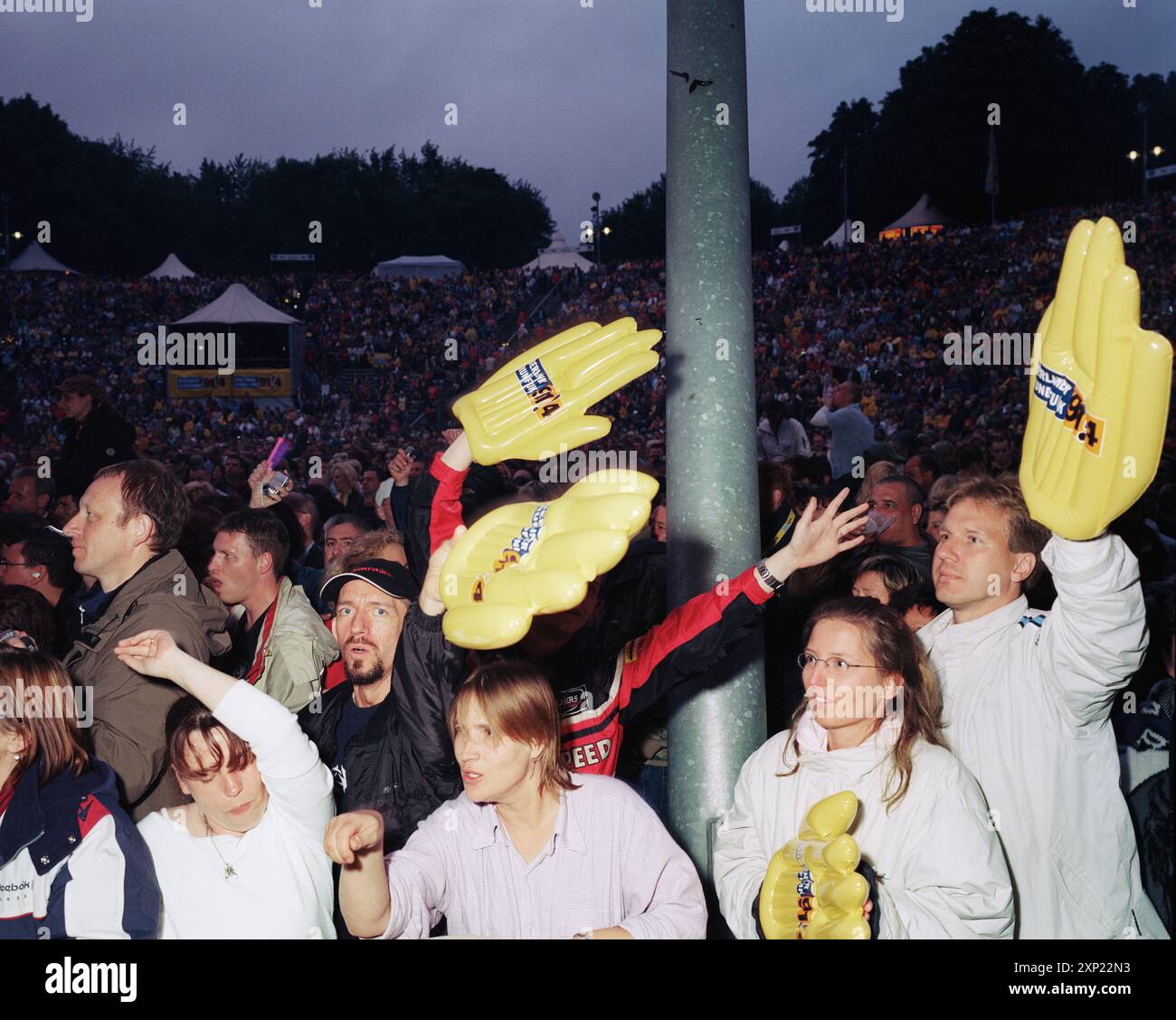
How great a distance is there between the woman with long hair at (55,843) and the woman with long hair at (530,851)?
0.62 metres

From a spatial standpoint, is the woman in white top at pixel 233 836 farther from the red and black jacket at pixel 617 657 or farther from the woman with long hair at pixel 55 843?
the red and black jacket at pixel 617 657

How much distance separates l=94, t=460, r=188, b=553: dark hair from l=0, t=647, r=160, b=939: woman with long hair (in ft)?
2.53

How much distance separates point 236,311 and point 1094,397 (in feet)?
87.1

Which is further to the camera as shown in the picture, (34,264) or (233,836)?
(34,264)

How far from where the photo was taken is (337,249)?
5494 cm

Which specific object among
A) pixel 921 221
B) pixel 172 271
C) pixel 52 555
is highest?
pixel 172 271

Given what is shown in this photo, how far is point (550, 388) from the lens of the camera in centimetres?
286

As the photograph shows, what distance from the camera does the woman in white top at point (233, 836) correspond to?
2.72 m

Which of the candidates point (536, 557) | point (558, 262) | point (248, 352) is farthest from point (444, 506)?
point (558, 262)

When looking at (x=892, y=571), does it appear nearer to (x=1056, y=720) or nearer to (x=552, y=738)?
(x=1056, y=720)

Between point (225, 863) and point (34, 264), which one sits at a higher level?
point (34, 264)

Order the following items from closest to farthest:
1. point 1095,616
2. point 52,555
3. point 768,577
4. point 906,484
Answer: point 1095,616 < point 768,577 < point 52,555 < point 906,484

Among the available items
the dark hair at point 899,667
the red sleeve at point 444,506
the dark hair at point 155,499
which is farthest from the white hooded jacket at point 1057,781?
the dark hair at point 155,499
